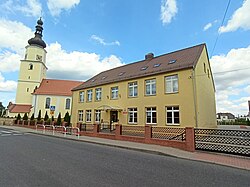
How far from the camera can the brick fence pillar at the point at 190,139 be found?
9883mm

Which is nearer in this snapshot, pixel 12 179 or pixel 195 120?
pixel 12 179

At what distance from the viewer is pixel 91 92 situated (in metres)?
24.6


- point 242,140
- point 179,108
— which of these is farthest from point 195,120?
point 242,140

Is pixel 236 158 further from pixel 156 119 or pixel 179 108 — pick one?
pixel 156 119

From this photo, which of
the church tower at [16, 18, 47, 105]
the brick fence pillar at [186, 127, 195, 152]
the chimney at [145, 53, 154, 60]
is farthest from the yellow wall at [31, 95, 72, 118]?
the brick fence pillar at [186, 127, 195, 152]

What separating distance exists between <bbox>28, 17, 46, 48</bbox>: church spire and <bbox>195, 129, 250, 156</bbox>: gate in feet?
178

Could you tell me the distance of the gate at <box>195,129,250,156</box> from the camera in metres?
8.71

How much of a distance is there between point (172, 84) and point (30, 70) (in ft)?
161

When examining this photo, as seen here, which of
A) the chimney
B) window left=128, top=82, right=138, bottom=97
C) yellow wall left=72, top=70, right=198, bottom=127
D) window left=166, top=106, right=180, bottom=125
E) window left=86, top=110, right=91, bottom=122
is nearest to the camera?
yellow wall left=72, top=70, right=198, bottom=127

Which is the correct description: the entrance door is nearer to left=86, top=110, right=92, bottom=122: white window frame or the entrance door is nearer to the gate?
left=86, top=110, right=92, bottom=122: white window frame

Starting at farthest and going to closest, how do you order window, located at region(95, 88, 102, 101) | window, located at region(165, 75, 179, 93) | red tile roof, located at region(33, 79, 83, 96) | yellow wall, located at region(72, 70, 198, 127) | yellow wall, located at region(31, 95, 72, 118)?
red tile roof, located at region(33, 79, 83, 96) → yellow wall, located at region(31, 95, 72, 118) → window, located at region(95, 88, 102, 101) → window, located at region(165, 75, 179, 93) → yellow wall, located at region(72, 70, 198, 127)

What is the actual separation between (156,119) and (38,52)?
48.2 metres

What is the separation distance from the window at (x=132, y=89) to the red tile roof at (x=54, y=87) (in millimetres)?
34994

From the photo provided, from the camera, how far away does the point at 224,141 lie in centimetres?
931
